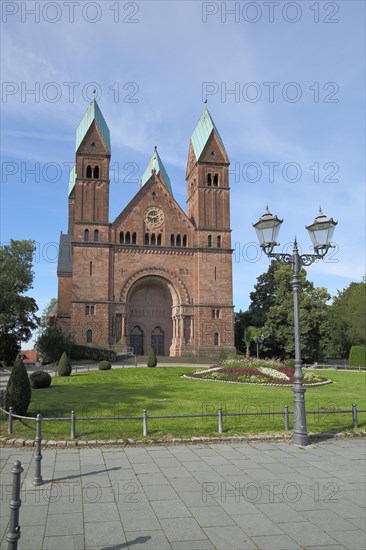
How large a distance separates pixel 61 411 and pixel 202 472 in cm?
805

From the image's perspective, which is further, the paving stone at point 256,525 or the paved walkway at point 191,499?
the paving stone at point 256,525

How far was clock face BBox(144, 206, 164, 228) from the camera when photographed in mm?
55062

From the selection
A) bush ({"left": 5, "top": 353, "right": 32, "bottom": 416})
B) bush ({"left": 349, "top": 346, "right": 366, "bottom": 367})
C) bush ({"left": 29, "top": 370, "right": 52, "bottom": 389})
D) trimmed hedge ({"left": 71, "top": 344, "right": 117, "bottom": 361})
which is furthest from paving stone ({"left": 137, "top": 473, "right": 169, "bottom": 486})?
bush ({"left": 349, "top": 346, "right": 366, "bottom": 367})

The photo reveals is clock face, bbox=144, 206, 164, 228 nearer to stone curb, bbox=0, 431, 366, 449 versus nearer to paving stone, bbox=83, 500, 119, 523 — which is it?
stone curb, bbox=0, 431, 366, 449

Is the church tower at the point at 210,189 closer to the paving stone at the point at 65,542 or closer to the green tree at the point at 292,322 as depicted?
the green tree at the point at 292,322

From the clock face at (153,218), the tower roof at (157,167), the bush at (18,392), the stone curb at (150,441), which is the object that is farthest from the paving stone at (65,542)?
the tower roof at (157,167)

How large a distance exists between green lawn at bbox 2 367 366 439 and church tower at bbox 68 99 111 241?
25.4m

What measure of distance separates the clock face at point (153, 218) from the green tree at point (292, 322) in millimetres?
15860

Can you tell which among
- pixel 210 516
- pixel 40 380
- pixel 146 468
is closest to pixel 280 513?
pixel 210 516

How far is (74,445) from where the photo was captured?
11.4m

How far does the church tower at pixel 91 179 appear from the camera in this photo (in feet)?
171

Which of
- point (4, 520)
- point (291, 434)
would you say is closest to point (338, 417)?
point (291, 434)

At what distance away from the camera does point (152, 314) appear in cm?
5528

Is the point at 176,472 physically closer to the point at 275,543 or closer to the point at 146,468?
the point at 146,468
